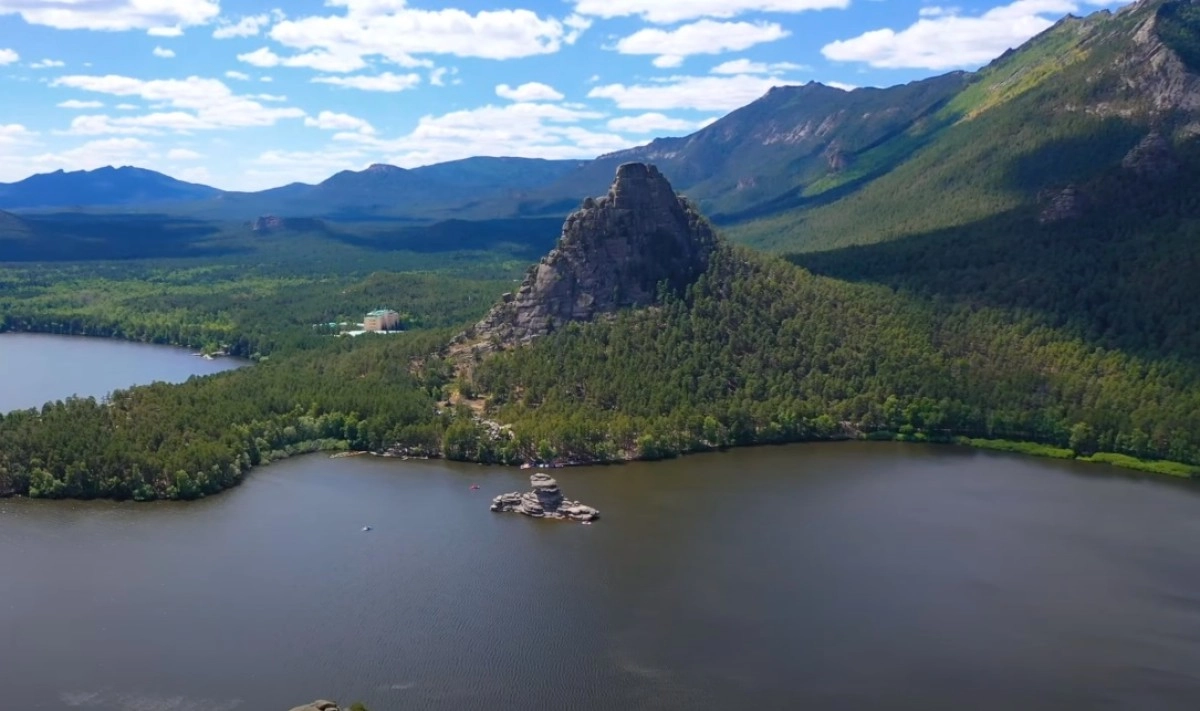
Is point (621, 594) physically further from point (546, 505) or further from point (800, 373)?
point (800, 373)

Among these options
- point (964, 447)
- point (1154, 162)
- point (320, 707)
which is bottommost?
point (964, 447)

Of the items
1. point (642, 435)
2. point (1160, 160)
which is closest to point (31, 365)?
point (642, 435)

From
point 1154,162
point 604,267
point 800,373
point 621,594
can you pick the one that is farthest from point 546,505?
point 1154,162

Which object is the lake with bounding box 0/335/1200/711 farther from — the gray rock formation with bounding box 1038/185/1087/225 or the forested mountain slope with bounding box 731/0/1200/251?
the forested mountain slope with bounding box 731/0/1200/251

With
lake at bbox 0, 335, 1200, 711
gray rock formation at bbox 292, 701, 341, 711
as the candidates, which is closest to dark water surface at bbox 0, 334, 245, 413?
lake at bbox 0, 335, 1200, 711

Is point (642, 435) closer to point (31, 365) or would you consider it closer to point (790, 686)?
point (790, 686)

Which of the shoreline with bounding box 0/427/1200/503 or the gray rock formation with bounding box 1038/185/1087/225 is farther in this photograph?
the gray rock formation with bounding box 1038/185/1087/225
